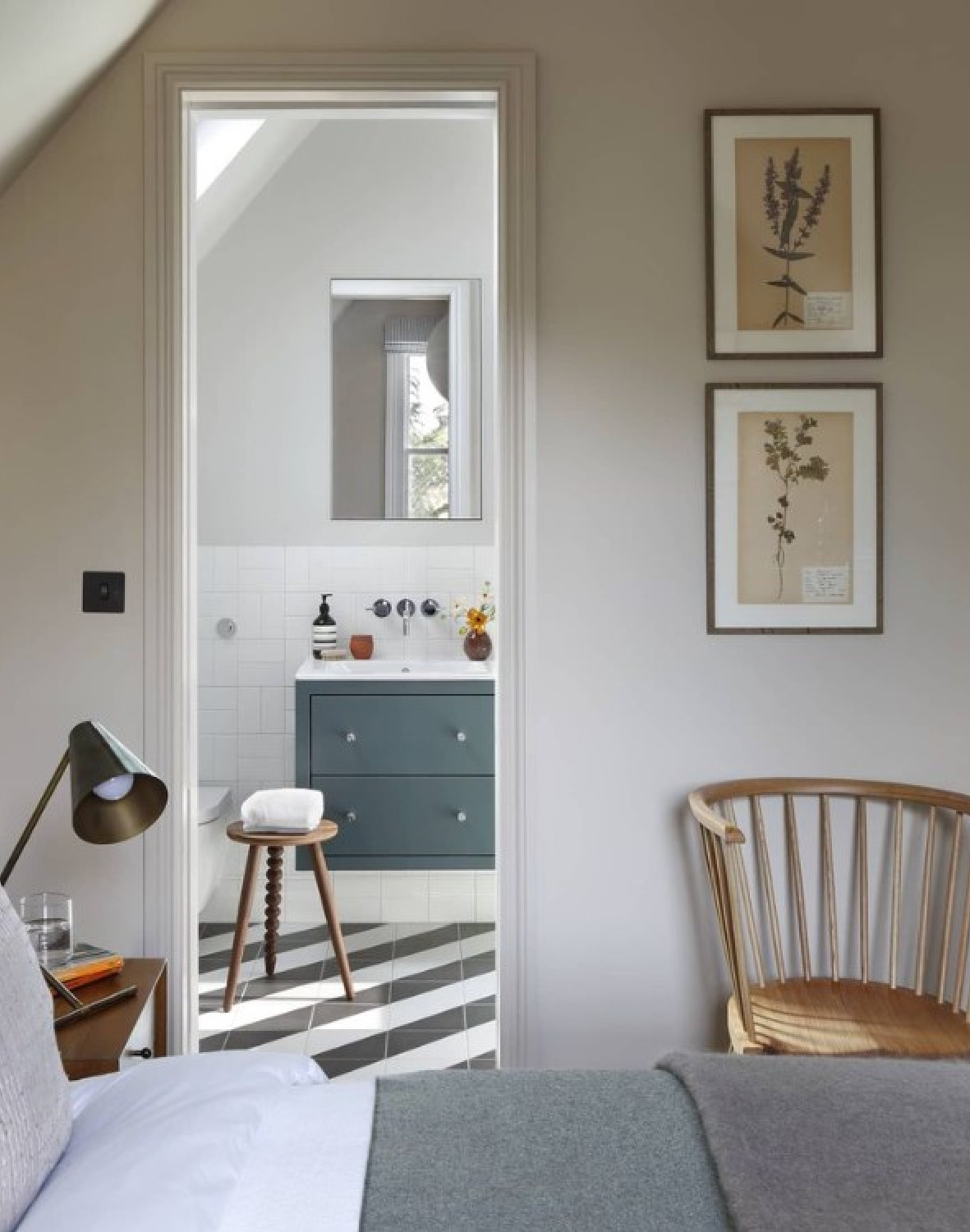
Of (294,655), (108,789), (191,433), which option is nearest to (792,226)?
(191,433)

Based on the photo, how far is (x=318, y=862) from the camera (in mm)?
3334

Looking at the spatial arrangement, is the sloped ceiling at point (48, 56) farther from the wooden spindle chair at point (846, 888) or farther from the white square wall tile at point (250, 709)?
the white square wall tile at point (250, 709)

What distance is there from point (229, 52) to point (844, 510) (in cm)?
159

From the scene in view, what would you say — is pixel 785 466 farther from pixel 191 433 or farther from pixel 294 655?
pixel 294 655

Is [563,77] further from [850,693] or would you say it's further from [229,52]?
[850,693]

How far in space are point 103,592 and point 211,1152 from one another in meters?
1.55

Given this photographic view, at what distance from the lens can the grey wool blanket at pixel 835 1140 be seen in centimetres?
95

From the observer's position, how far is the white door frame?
235cm

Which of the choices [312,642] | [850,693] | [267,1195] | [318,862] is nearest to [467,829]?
[318,862]

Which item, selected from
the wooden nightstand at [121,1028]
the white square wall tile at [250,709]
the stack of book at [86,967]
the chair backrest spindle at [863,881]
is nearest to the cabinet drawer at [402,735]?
the white square wall tile at [250,709]

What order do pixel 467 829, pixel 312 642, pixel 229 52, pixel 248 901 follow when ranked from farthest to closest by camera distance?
pixel 312 642
pixel 467 829
pixel 248 901
pixel 229 52

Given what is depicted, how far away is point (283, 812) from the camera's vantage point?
3266 mm

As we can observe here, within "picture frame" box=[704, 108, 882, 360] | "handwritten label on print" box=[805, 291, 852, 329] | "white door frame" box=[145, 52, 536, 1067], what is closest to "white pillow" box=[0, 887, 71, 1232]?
"white door frame" box=[145, 52, 536, 1067]

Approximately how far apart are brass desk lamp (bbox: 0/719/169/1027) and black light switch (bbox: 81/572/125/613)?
0.55 metres
